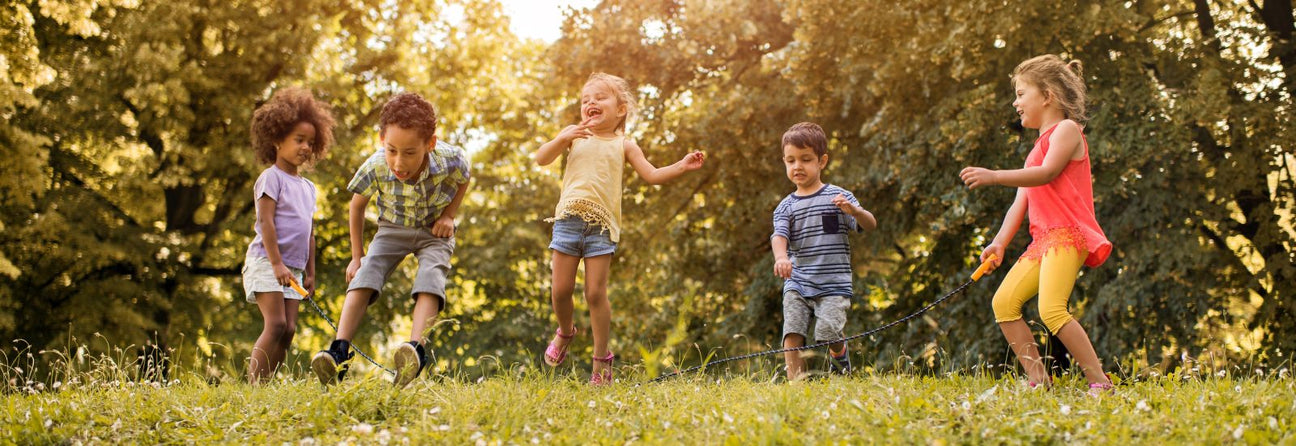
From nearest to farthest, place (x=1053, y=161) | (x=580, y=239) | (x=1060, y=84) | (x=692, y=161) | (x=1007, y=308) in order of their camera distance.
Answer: (x=1053, y=161), (x=1007, y=308), (x=1060, y=84), (x=692, y=161), (x=580, y=239)

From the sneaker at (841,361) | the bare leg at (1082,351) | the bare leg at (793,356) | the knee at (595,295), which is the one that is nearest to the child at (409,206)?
the knee at (595,295)

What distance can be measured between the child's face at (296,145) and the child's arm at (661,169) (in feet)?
6.44

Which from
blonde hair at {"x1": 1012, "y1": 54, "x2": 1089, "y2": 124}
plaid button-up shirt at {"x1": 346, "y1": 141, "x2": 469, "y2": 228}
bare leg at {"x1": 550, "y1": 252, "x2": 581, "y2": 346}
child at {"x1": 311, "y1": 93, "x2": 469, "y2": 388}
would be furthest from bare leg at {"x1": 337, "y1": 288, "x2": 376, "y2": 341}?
blonde hair at {"x1": 1012, "y1": 54, "x2": 1089, "y2": 124}

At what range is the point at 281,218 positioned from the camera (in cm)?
601

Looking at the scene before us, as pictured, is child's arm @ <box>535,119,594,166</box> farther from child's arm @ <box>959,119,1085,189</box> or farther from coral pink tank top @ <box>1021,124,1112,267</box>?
coral pink tank top @ <box>1021,124,1112,267</box>

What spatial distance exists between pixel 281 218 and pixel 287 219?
0.03 metres

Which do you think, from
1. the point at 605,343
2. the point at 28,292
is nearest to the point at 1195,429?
the point at 605,343

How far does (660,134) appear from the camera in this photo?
14711mm

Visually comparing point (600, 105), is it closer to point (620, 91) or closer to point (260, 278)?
point (620, 91)

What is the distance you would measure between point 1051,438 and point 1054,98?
2.00 meters

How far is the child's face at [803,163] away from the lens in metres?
6.04

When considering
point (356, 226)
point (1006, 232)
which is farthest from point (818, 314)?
point (356, 226)

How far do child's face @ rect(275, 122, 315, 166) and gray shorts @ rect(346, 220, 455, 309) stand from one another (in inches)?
33.8

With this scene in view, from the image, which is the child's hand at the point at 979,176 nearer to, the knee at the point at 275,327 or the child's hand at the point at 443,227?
the child's hand at the point at 443,227
